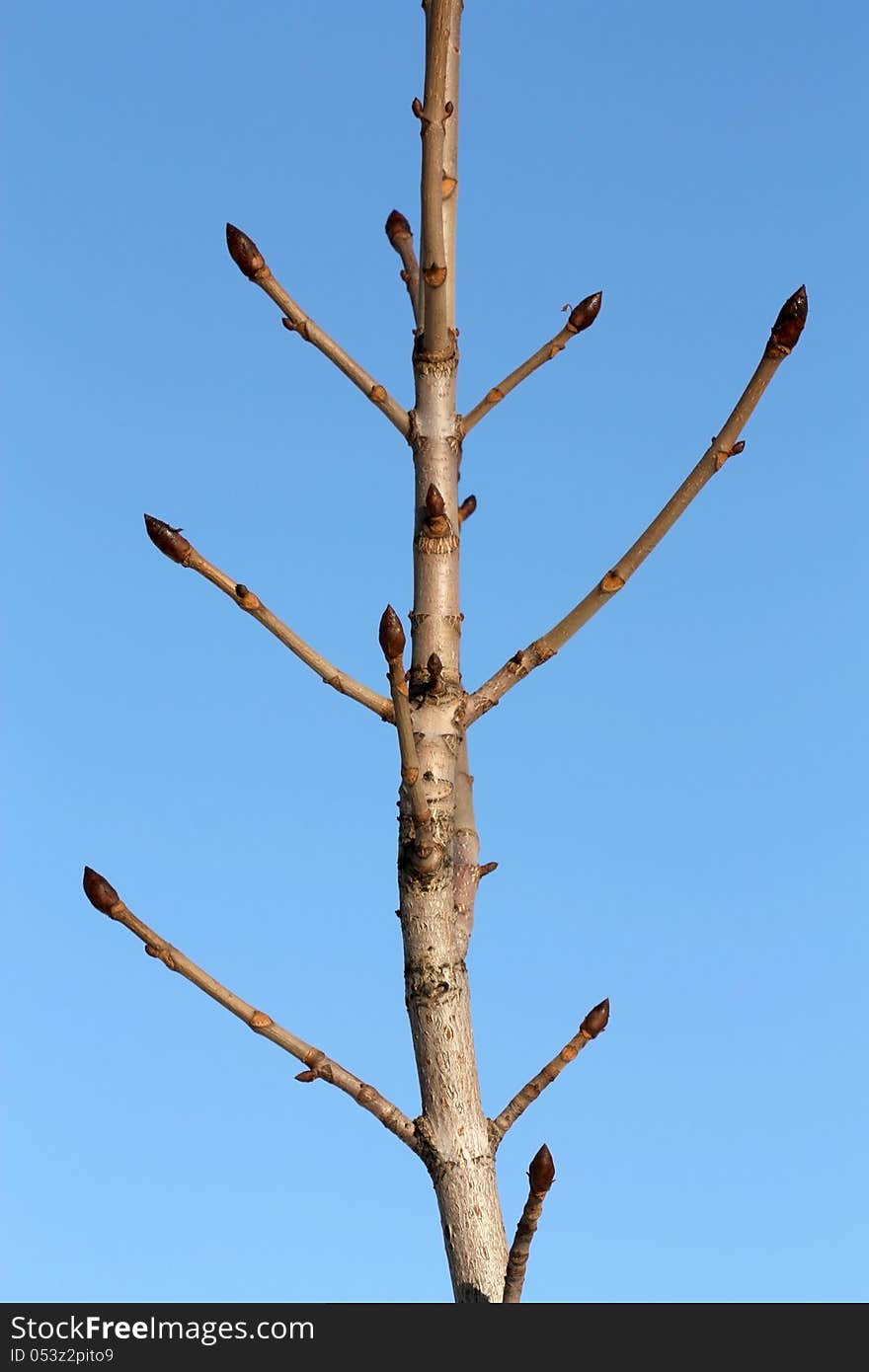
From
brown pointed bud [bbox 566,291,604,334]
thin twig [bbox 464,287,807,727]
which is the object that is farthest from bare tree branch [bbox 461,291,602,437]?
thin twig [bbox 464,287,807,727]

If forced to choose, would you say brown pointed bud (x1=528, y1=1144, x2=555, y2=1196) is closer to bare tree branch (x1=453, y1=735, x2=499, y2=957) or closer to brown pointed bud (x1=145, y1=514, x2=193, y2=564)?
bare tree branch (x1=453, y1=735, x2=499, y2=957)

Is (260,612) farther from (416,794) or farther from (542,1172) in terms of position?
(542,1172)

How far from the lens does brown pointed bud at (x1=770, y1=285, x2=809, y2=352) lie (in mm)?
2678

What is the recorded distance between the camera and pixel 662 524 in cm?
281

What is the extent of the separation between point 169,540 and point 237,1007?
36.8 inches

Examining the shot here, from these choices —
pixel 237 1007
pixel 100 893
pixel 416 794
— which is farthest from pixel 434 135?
pixel 237 1007

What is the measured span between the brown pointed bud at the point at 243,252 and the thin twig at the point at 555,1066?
66.7 inches

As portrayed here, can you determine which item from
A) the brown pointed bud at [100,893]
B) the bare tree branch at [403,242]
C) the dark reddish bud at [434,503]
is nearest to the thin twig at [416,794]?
the dark reddish bud at [434,503]

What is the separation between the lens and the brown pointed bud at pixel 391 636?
2.50m
